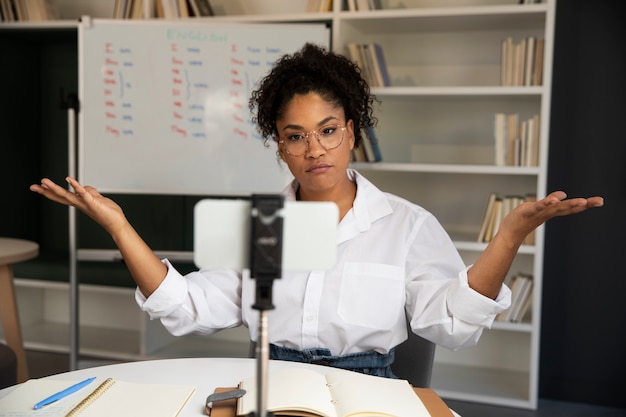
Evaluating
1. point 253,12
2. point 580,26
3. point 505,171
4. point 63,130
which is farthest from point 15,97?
point 580,26

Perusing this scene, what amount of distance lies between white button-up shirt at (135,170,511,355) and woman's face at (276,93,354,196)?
0.37 ft

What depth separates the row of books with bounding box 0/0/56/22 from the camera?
3652 millimetres

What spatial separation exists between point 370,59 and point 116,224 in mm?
2077

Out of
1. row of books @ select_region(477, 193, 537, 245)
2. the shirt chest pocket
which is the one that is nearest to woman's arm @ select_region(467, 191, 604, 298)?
the shirt chest pocket

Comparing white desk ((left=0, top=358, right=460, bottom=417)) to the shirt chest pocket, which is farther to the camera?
the shirt chest pocket

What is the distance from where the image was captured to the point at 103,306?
4090 mm

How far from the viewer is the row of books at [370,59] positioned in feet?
10.2

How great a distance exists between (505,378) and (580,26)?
5.64 feet

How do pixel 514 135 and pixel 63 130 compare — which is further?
pixel 63 130

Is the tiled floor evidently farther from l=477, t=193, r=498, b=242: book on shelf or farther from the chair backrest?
the chair backrest

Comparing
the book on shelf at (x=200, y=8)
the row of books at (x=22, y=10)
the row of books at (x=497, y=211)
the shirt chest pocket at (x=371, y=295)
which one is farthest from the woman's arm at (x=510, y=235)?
the row of books at (x=22, y=10)

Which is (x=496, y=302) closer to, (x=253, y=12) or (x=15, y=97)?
(x=253, y=12)

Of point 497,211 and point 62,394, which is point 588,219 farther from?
point 62,394

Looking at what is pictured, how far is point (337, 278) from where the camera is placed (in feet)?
4.95
